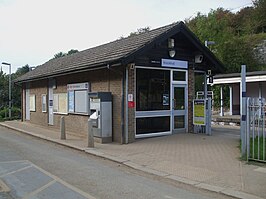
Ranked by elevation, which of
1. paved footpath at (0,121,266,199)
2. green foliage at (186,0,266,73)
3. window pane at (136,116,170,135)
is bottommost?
paved footpath at (0,121,266,199)

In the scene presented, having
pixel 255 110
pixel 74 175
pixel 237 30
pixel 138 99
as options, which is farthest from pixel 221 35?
pixel 74 175

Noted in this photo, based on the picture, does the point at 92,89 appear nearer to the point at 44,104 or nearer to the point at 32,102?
the point at 44,104

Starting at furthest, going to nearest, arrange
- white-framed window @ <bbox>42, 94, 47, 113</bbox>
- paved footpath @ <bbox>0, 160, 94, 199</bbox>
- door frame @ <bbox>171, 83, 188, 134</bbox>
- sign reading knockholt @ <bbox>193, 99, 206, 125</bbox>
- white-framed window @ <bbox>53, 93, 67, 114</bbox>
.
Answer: white-framed window @ <bbox>42, 94, 47, 113</bbox> → white-framed window @ <bbox>53, 93, 67, 114</bbox> → sign reading knockholt @ <bbox>193, 99, 206, 125</bbox> → door frame @ <bbox>171, 83, 188, 134</bbox> → paved footpath @ <bbox>0, 160, 94, 199</bbox>

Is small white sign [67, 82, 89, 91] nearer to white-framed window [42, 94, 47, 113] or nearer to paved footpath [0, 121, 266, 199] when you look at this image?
paved footpath [0, 121, 266, 199]

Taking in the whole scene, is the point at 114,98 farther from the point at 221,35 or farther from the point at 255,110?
the point at 221,35

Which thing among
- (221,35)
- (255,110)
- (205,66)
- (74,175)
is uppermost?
(221,35)

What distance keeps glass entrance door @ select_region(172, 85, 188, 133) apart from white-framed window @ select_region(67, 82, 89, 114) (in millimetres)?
3924

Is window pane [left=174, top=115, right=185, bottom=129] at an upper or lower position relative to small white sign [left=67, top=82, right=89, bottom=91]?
lower

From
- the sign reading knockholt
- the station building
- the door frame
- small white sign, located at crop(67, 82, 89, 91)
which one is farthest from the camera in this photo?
small white sign, located at crop(67, 82, 89, 91)

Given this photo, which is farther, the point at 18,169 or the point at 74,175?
the point at 18,169

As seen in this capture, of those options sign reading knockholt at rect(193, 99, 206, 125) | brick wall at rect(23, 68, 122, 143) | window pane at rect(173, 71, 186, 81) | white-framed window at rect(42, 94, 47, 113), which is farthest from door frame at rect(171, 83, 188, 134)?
white-framed window at rect(42, 94, 47, 113)

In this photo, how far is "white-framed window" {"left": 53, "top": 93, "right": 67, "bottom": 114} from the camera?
1700 cm

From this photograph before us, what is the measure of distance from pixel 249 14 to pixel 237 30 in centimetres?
305

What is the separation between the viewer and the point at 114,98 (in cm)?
1277
